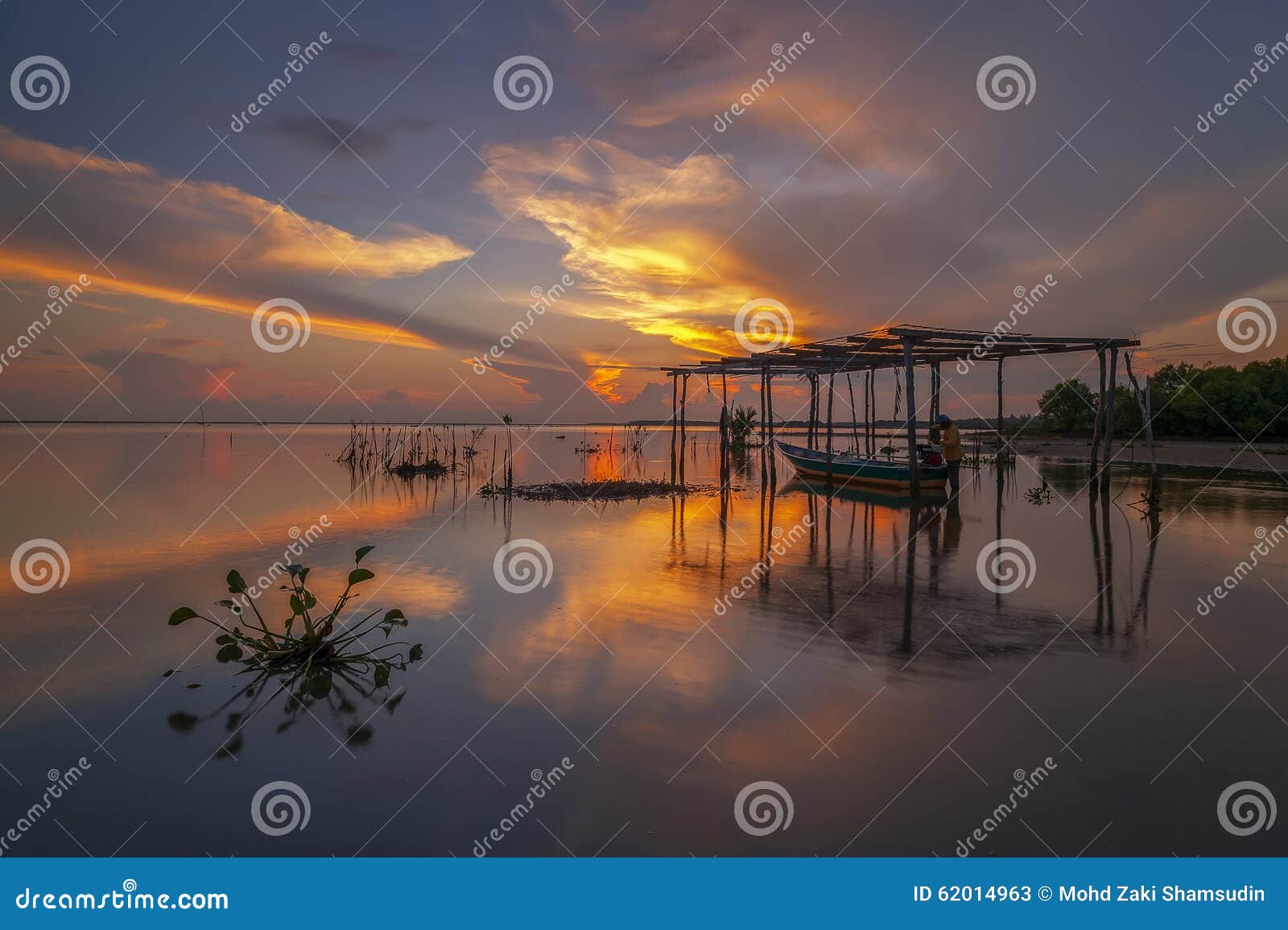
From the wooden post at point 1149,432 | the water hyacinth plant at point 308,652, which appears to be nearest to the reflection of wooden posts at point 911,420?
the wooden post at point 1149,432

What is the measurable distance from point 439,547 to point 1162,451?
3743cm

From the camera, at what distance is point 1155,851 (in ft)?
11.9

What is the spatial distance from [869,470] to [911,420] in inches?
132

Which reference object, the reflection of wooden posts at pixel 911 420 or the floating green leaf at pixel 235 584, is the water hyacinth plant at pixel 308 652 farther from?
the reflection of wooden posts at pixel 911 420

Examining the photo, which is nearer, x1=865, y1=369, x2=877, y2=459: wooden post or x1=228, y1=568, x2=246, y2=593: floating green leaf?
x1=228, y1=568, x2=246, y2=593: floating green leaf

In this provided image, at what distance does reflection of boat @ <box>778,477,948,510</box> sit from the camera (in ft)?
60.5

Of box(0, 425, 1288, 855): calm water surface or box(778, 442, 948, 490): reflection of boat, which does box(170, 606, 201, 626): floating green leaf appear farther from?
box(778, 442, 948, 490): reflection of boat

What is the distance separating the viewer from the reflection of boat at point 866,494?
1844 cm

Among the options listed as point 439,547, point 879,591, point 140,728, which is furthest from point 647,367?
point 140,728

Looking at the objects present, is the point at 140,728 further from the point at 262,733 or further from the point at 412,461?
the point at 412,461

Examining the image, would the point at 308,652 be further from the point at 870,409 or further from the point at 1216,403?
the point at 1216,403

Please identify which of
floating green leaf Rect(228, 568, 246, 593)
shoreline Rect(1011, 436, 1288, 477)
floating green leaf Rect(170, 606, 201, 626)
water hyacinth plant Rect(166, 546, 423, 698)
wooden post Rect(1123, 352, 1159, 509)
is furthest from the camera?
shoreline Rect(1011, 436, 1288, 477)

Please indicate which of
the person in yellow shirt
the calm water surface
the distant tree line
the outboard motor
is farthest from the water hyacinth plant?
the distant tree line

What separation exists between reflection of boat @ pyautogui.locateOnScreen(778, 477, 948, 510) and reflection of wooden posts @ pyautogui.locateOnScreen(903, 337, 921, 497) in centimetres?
45
